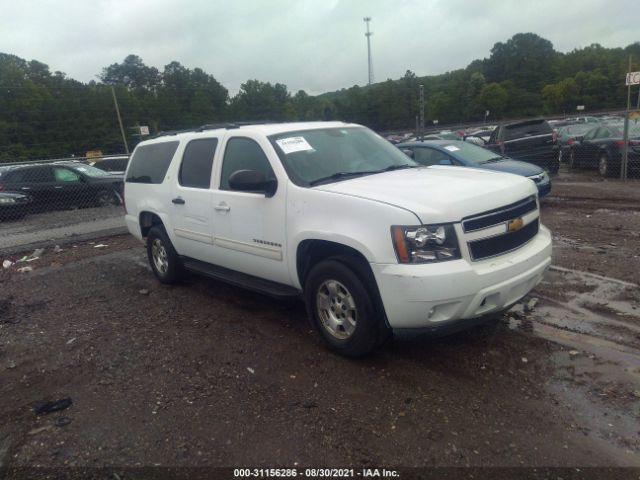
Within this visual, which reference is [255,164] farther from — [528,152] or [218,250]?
[528,152]

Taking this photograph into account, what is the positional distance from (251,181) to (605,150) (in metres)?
12.6

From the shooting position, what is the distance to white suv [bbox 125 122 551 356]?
10.7 ft

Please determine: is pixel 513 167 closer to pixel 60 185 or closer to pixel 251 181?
pixel 251 181

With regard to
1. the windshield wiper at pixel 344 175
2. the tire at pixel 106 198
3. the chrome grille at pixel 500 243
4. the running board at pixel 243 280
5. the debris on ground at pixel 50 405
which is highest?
the windshield wiper at pixel 344 175

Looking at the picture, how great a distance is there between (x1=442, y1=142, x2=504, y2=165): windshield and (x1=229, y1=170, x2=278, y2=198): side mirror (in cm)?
559

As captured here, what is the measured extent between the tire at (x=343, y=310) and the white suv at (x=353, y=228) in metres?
0.01

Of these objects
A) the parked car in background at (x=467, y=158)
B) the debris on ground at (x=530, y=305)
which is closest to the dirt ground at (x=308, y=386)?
the debris on ground at (x=530, y=305)

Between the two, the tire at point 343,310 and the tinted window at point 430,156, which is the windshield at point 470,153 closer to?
the tinted window at point 430,156

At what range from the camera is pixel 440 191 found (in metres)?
3.56

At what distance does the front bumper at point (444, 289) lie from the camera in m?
3.17

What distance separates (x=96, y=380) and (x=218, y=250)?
5.51 feet

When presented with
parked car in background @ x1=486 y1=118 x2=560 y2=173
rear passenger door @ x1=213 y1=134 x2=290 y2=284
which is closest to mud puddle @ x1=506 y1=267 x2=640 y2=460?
rear passenger door @ x1=213 y1=134 x2=290 y2=284

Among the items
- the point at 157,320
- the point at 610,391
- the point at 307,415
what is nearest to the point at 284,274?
the point at 307,415

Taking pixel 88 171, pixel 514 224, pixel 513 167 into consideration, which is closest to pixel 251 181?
pixel 514 224
